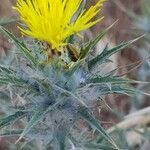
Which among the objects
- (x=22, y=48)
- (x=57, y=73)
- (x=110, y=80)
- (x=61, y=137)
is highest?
(x=22, y=48)

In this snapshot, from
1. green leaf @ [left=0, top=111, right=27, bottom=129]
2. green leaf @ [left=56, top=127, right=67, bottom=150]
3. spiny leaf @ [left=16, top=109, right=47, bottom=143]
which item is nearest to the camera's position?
spiny leaf @ [left=16, top=109, right=47, bottom=143]

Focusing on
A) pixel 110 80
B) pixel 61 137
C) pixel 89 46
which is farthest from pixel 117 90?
pixel 61 137

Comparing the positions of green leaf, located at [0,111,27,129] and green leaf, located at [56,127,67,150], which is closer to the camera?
green leaf, located at [0,111,27,129]

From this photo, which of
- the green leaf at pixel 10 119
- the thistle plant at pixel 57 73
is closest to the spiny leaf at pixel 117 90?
the thistle plant at pixel 57 73

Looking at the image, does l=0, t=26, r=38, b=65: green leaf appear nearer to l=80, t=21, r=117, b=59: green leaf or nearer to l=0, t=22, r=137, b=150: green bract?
l=0, t=22, r=137, b=150: green bract

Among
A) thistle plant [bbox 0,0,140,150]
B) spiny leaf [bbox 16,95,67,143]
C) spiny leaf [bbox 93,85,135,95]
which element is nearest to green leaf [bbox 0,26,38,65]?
thistle plant [bbox 0,0,140,150]

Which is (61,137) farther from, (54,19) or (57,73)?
(54,19)

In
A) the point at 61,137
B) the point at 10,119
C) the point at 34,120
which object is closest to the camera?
the point at 34,120
